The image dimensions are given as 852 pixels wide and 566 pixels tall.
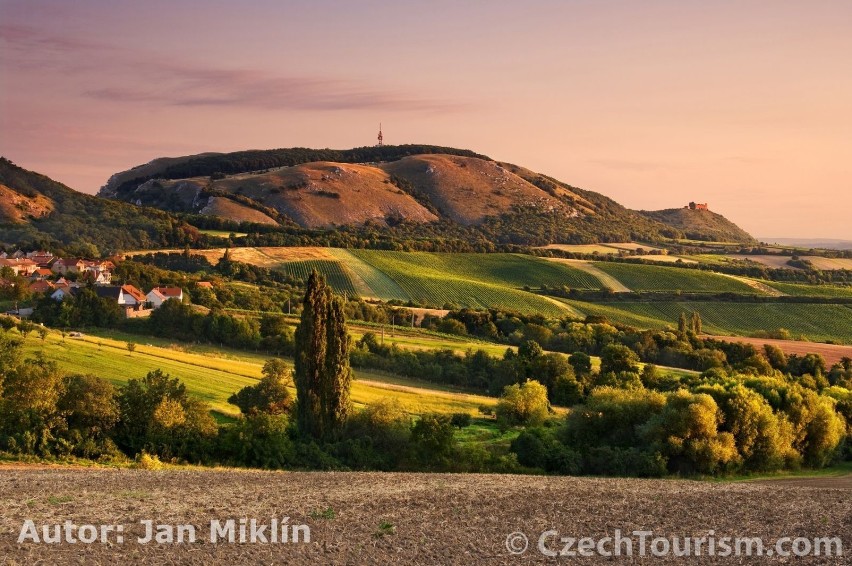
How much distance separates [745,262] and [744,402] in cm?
14492

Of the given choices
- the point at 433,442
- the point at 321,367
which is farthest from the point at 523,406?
the point at 321,367

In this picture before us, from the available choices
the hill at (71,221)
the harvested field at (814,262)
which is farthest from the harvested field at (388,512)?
the harvested field at (814,262)

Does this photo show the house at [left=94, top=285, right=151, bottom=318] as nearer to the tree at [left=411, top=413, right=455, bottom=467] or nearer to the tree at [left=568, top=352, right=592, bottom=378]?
the tree at [left=568, top=352, right=592, bottom=378]

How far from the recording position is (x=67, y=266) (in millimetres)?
122188

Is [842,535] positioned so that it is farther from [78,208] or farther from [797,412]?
[78,208]

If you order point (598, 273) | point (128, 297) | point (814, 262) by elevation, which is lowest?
point (128, 297)

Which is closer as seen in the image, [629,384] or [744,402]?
[744,402]

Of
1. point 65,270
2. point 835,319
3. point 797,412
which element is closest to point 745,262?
point 835,319

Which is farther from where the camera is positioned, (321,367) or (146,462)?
(321,367)

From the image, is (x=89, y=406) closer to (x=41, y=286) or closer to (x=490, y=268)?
(x=41, y=286)

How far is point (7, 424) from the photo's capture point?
39531 mm

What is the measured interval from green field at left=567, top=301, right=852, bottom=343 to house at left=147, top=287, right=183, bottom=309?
2120 inches

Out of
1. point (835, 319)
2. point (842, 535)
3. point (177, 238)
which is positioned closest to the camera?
point (842, 535)

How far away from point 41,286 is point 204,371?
48878 mm
